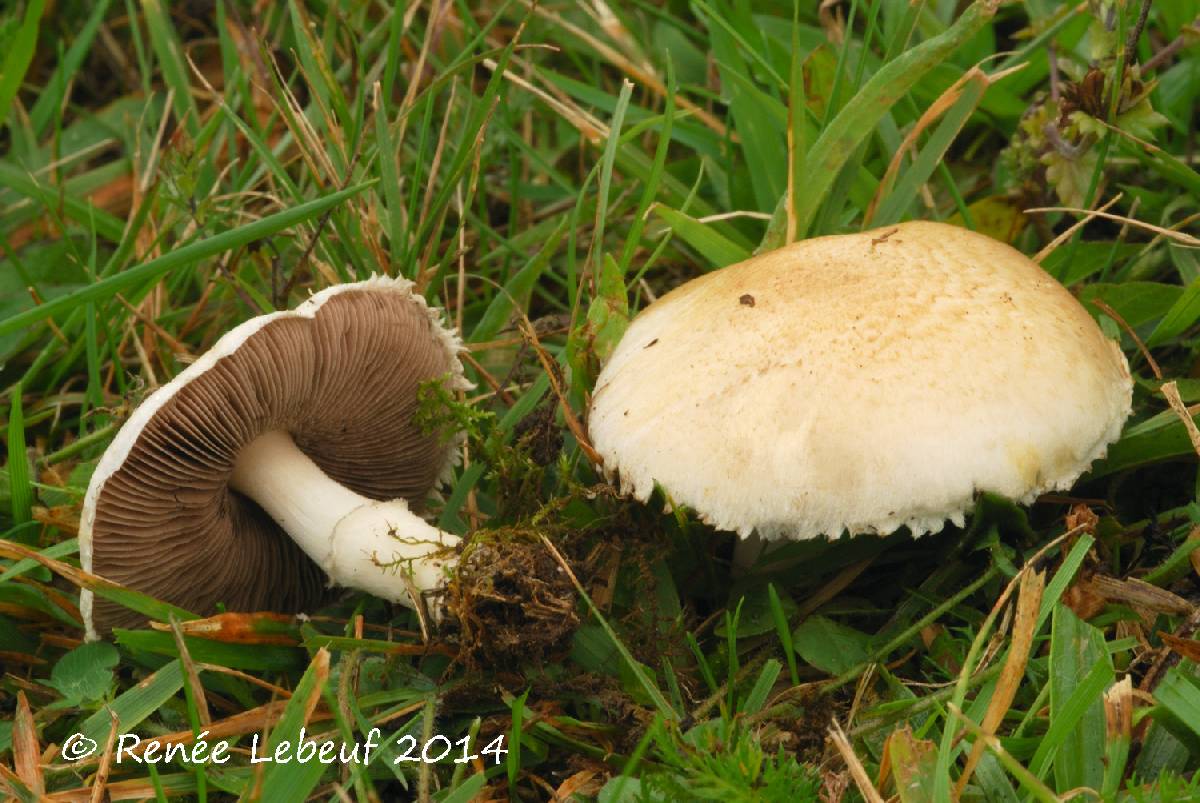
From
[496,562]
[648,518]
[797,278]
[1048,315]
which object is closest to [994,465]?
[1048,315]

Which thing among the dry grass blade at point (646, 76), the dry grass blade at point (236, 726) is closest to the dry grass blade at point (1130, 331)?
the dry grass blade at point (646, 76)

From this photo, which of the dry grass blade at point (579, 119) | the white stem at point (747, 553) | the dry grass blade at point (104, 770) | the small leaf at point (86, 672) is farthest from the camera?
the dry grass blade at point (579, 119)

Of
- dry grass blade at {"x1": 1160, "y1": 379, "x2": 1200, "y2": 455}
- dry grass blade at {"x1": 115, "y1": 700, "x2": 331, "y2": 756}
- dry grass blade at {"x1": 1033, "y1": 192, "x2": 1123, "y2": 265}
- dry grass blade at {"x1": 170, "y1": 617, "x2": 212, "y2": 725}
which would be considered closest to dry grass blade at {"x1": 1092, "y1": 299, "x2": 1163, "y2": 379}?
dry grass blade at {"x1": 1033, "y1": 192, "x2": 1123, "y2": 265}

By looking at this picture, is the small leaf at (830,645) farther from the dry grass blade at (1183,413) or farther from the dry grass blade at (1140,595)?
the dry grass blade at (1183,413)

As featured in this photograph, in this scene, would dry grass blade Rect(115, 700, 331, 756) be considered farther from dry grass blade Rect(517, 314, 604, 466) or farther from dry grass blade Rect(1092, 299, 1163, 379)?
dry grass blade Rect(1092, 299, 1163, 379)

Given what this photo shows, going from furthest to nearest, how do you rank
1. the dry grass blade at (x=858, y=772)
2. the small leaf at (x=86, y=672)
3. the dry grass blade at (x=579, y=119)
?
the dry grass blade at (x=579, y=119) → the small leaf at (x=86, y=672) → the dry grass blade at (x=858, y=772)

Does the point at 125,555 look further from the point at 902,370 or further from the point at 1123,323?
the point at 1123,323
